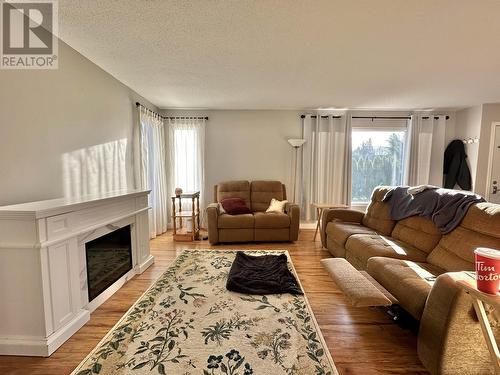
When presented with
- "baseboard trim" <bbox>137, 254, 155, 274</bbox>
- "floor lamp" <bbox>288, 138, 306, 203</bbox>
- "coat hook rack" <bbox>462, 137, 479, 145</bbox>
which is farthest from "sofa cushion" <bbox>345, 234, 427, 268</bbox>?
"coat hook rack" <bbox>462, 137, 479, 145</bbox>

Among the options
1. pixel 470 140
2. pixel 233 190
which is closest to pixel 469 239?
pixel 233 190

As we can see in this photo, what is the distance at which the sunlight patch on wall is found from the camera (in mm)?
2217

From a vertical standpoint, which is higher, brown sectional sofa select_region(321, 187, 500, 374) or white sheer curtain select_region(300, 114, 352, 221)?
white sheer curtain select_region(300, 114, 352, 221)

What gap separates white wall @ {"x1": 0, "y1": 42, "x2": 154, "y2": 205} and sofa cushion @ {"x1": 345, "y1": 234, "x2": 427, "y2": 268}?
2.97 metres

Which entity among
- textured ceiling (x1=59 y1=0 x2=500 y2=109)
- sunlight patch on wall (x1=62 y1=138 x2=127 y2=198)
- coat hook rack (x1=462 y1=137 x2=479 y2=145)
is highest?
textured ceiling (x1=59 y1=0 x2=500 y2=109)

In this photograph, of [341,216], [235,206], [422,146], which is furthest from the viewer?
[422,146]

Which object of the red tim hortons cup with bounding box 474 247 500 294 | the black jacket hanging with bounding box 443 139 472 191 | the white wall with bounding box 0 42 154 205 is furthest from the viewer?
the black jacket hanging with bounding box 443 139 472 191

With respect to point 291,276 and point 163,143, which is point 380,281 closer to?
point 291,276

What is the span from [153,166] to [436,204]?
4.03 m

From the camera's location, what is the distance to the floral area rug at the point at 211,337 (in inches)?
55.4

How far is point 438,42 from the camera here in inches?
81.4

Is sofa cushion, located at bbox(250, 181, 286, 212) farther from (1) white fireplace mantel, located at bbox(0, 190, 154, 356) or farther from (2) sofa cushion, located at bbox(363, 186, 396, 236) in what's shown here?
(1) white fireplace mantel, located at bbox(0, 190, 154, 356)

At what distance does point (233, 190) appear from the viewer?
425 cm

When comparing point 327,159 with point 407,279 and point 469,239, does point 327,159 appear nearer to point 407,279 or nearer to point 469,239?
point 469,239
